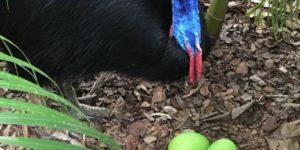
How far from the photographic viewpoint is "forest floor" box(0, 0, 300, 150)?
193 cm

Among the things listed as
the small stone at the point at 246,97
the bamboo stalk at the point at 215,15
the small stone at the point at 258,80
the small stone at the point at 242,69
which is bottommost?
the small stone at the point at 246,97

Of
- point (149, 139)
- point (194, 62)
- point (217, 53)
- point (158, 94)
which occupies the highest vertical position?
point (194, 62)

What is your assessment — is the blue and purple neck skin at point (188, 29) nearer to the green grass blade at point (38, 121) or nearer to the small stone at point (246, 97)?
the small stone at point (246, 97)

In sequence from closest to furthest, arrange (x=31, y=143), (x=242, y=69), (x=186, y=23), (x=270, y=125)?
(x=31, y=143)
(x=186, y=23)
(x=270, y=125)
(x=242, y=69)

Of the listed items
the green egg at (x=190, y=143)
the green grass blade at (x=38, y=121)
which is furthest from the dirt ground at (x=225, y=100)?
the green grass blade at (x=38, y=121)

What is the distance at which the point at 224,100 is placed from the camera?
2.06m

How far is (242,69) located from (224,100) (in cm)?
16

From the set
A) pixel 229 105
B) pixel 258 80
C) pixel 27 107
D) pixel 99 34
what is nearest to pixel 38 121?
pixel 27 107

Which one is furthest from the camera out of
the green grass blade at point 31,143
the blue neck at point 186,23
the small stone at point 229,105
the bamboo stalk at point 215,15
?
the small stone at point 229,105

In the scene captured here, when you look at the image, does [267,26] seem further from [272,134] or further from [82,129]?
[82,129]

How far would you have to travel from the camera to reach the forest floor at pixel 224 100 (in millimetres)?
1934

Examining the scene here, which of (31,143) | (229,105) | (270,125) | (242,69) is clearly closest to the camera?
(31,143)

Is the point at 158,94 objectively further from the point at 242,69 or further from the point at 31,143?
the point at 31,143

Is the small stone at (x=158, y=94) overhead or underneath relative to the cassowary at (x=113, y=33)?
underneath
